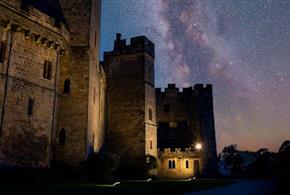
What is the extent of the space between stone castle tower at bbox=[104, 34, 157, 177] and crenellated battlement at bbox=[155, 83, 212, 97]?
932 cm

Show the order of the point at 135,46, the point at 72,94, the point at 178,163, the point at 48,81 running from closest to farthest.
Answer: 1. the point at 48,81
2. the point at 72,94
3. the point at 135,46
4. the point at 178,163

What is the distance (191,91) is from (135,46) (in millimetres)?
12362

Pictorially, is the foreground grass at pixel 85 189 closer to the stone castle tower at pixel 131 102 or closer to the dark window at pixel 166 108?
the stone castle tower at pixel 131 102

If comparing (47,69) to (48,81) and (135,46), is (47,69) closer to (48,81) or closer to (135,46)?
(48,81)

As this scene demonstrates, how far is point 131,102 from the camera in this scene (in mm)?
30312

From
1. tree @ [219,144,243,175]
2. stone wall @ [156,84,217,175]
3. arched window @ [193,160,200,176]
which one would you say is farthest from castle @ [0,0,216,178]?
tree @ [219,144,243,175]

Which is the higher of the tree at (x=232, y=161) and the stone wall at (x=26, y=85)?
the stone wall at (x=26, y=85)

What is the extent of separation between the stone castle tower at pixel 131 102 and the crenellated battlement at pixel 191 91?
932cm

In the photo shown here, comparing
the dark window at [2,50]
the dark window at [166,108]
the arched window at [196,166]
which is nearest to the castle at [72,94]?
the dark window at [2,50]

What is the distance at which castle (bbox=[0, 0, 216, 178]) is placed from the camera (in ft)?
59.5

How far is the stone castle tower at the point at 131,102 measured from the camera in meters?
29.1

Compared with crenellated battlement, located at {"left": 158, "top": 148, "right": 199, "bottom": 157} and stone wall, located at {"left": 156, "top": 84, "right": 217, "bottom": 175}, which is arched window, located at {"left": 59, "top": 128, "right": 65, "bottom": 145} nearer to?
crenellated battlement, located at {"left": 158, "top": 148, "right": 199, "bottom": 157}

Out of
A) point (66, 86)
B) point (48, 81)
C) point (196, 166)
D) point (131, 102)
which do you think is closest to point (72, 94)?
point (66, 86)

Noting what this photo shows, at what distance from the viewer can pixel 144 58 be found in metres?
30.9
